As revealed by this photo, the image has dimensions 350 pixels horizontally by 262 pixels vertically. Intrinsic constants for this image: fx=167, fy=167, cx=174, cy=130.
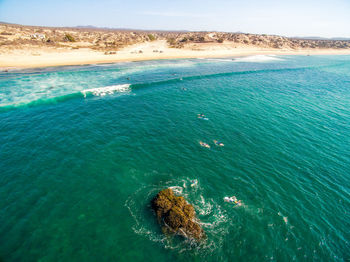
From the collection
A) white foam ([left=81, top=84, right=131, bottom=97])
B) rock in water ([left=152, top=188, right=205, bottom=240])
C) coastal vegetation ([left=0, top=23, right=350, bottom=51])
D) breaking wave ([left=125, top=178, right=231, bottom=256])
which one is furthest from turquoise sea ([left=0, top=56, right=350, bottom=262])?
coastal vegetation ([left=0, top=23, right=350, bottom=51])

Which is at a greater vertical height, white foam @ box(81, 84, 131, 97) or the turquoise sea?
white foam @ box(81, 84, 131, 97)

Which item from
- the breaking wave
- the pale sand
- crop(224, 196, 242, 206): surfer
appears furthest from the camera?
the pale sand

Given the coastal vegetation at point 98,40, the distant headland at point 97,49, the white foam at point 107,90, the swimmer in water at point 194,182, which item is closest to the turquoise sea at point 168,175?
the swimmer in water at point 194,182

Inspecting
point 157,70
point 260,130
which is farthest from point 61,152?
point 157,70

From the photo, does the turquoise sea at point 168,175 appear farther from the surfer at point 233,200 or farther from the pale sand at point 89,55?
the pale sand at point 89,55

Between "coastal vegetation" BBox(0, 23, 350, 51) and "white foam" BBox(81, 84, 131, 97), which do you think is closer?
"white foam" BBox(81, 84, 131, 97)

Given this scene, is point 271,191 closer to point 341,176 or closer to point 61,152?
point 341,176

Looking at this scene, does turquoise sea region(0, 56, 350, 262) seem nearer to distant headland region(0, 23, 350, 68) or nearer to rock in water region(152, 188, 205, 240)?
rock in water region(152, 188, 205, 240)
